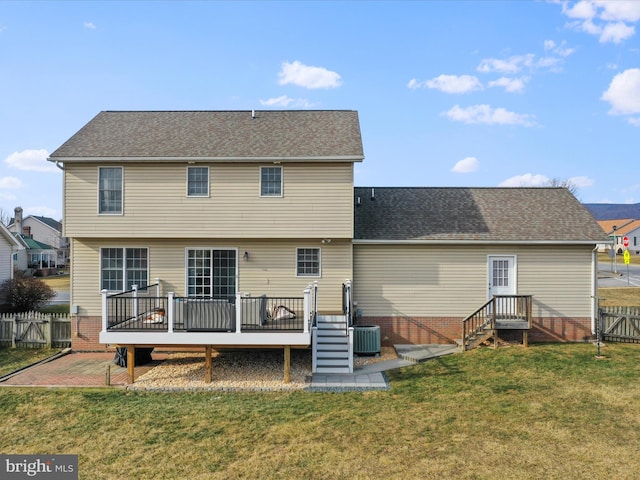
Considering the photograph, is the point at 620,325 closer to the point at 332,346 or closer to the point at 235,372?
the point at 332,346

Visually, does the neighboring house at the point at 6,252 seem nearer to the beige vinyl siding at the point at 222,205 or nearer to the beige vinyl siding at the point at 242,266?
the beige vinyl siding at the point at 242,266

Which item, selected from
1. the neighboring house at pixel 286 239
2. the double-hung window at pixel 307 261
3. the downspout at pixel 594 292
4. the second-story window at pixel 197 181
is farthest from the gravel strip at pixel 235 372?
the downspout at pixel 594 292

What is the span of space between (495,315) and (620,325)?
4930 mm

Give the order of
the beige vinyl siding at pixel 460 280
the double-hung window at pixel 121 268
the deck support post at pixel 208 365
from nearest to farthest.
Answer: the deck support post at pixel 208 365
the double-hung window at pixel 121 268
the beige vinyl siding at pixel 460 280

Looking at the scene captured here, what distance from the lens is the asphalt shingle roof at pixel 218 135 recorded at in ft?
46.0

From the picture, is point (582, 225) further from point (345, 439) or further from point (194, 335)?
point (194, 335)

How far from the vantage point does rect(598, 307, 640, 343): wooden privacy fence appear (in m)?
14.7

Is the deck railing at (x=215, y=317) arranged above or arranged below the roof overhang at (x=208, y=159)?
below

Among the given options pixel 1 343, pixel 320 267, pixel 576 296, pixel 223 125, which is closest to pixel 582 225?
pixel 576 296

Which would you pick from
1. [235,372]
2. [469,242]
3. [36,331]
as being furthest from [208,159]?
[469,242]

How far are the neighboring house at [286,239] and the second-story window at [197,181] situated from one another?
0.11ft

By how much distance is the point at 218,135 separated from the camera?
50.0 ft

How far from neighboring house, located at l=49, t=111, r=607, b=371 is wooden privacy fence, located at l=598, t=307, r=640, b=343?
0.62 meters

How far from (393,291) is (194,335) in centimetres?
712
